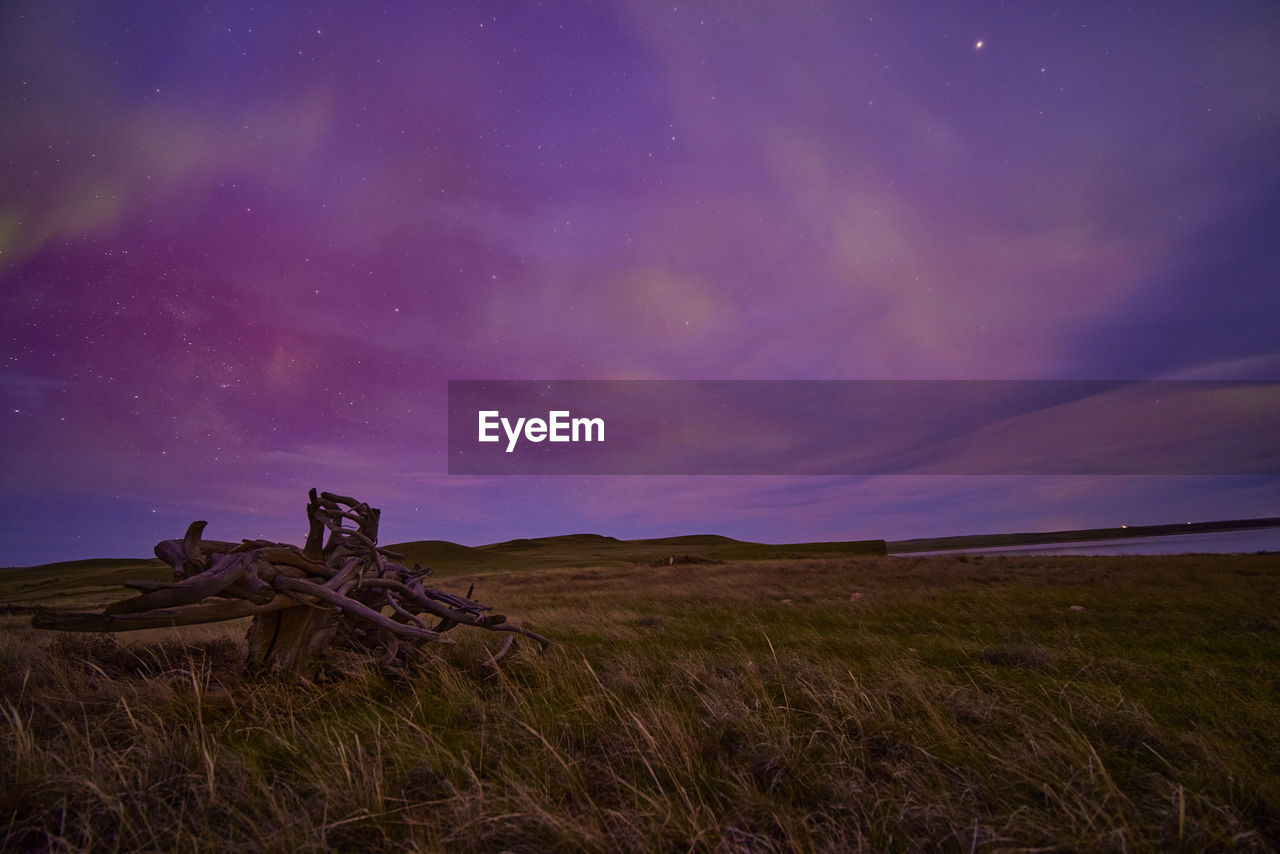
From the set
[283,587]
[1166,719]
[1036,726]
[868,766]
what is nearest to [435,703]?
[283,587]

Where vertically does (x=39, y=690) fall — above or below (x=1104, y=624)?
above

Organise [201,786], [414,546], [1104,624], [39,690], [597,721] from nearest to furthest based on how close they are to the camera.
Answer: [201,786]
[597,721]
[39,690]
[1104,624]
[414,546]

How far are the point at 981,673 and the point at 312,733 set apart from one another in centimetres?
647

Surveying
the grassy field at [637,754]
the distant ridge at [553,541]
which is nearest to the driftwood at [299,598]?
the grassy field at [637,754]

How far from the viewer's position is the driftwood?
3949mm

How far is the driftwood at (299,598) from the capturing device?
3.95 m

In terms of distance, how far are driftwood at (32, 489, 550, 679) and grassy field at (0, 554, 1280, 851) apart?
47cm

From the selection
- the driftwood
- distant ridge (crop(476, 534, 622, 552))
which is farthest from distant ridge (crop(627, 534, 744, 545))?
the driftwood

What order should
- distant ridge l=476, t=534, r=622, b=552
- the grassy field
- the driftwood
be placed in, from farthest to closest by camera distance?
Answer: 1. distant ridge l=476, t=534, r=622, b=552
2. the driftwood
3. the grassy field

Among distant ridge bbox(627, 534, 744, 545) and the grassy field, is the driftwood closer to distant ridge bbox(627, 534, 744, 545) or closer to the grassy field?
the grassy field

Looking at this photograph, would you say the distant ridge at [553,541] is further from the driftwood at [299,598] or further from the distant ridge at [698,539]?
the driftwood at [299,598]

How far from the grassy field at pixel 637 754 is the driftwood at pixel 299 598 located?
467mm

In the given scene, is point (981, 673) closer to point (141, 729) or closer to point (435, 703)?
point (435, 703)

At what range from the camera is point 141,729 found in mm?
3658
